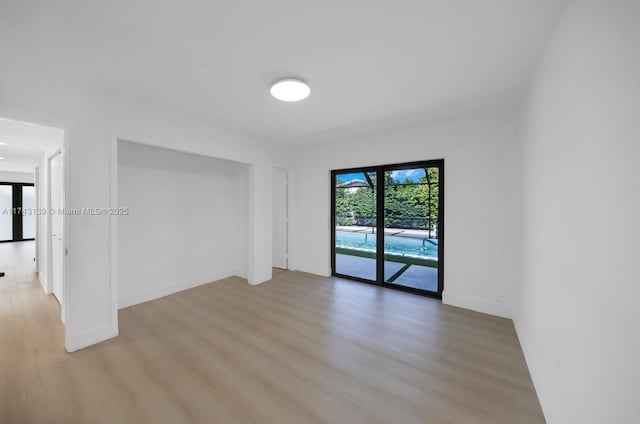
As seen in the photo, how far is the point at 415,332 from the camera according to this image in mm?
2613

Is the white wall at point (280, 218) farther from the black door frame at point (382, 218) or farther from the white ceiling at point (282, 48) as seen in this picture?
the white ceiling at point (282, 48)

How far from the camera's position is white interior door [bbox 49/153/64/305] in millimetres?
2912

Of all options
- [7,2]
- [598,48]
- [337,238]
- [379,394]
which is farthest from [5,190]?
[598,48]

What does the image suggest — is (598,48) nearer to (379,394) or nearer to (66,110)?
(379,394)

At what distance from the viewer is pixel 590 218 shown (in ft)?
3.60

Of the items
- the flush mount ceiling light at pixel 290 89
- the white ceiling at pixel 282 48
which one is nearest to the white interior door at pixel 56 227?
the white ceiling at pixel 282 48

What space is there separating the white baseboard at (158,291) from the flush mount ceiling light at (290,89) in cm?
332

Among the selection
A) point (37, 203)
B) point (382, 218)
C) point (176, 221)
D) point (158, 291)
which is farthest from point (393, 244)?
point (37, 203)

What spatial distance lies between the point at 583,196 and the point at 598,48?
66 cm

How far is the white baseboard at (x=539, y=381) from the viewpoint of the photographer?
1488mm

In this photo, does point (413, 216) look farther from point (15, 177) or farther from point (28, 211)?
point (28, 211)

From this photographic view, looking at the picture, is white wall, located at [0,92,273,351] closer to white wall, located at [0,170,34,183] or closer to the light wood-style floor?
the light wood-style floor

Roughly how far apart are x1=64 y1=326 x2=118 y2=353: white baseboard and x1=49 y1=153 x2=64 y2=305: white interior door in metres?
0.98

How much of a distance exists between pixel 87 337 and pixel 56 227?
1.71 meters
